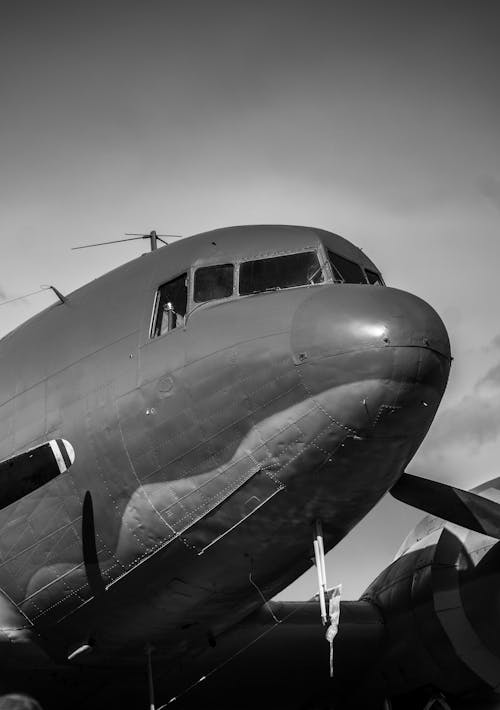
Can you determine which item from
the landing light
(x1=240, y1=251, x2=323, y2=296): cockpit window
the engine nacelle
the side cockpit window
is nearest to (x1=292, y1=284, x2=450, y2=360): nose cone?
the landing light

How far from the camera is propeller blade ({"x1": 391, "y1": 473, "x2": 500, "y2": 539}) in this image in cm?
1176

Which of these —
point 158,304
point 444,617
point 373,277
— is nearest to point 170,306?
point 158,304

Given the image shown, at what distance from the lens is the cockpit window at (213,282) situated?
984 centimetres

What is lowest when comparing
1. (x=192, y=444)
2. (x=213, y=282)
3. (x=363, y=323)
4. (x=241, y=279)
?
(x=192, y=444)

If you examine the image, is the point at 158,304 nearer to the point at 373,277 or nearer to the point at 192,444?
the point at 192,444

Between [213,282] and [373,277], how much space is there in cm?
197

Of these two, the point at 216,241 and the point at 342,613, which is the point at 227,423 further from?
the point at 342,613

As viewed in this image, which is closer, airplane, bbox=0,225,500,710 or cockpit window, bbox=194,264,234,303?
airplane, bbox=0,225,500,710

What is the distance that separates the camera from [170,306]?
10.0 metres

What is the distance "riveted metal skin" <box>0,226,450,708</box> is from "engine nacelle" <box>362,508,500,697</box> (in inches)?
148

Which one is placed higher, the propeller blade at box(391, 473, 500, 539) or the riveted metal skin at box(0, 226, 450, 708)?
the riveted metal skin at box(0, 226, 450, 708)

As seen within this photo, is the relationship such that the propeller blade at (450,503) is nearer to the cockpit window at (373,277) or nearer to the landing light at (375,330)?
the cockpit window at (373,277)

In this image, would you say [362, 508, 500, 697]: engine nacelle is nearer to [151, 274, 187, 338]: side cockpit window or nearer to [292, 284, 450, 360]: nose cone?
[292, 284, 450, 360]: nose cone

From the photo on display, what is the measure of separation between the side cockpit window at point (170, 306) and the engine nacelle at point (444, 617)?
6035 millimetres
